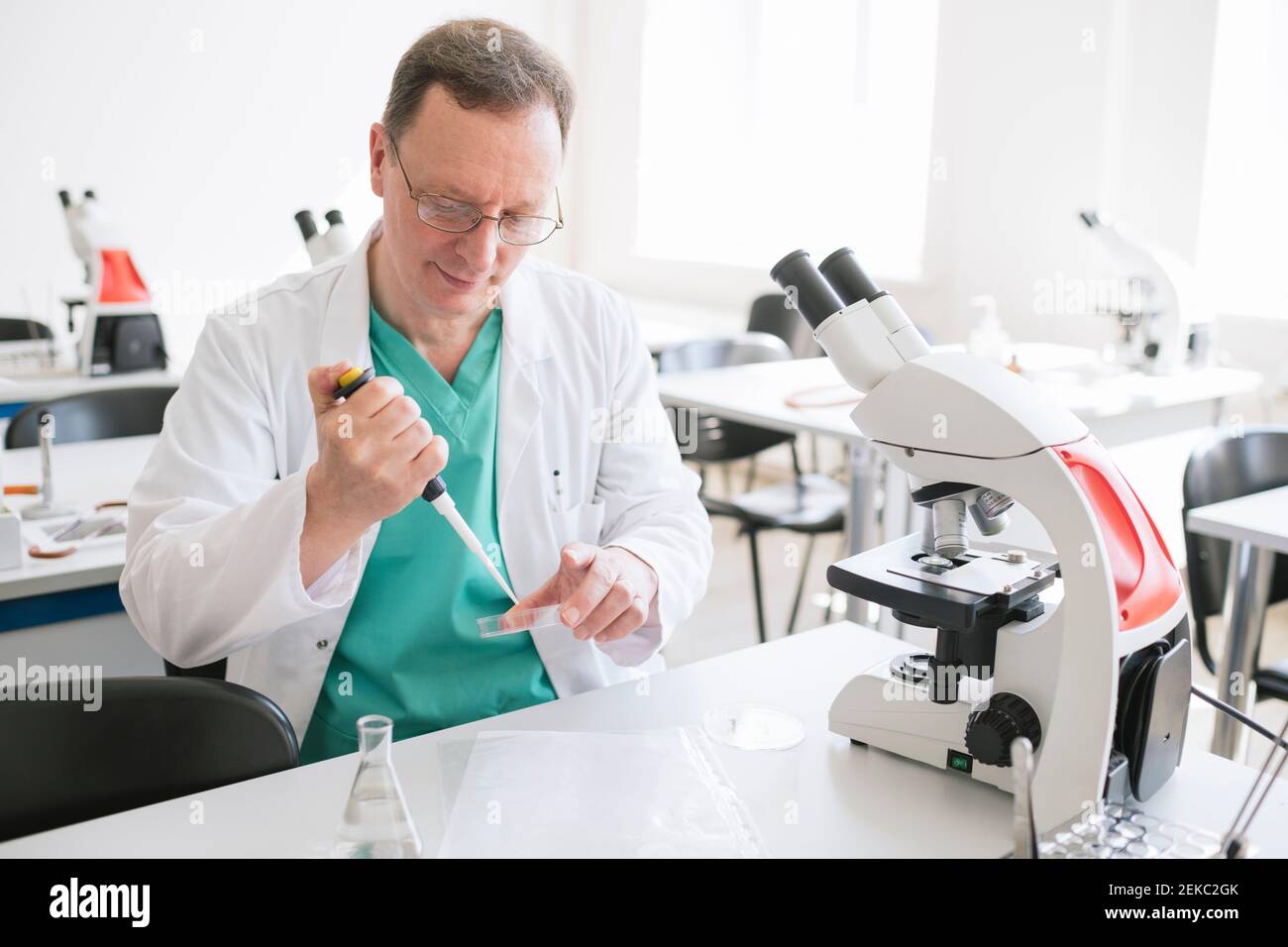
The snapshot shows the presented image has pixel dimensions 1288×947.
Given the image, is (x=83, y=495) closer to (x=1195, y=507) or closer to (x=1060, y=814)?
(x=1060, y=814)

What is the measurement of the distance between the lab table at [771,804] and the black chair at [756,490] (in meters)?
1.79

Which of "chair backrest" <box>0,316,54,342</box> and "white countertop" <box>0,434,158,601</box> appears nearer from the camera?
"white countertop" <box>0,434,158,601</box>

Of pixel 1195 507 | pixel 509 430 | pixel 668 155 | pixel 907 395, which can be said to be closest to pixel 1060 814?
pixel 907 395

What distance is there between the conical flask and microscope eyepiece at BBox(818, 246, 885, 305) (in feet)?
1.79

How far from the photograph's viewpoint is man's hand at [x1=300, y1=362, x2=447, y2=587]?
3.56 feet

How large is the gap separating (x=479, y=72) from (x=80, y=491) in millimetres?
1397

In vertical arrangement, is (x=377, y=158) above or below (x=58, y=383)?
above

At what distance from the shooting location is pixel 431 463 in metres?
1.11

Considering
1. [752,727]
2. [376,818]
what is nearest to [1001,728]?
[752,727]

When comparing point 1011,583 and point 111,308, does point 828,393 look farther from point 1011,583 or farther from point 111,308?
point 111,308

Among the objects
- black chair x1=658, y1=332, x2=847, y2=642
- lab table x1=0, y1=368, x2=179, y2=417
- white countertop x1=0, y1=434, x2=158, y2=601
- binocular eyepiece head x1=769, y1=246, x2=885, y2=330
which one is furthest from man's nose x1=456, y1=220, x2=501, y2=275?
lab table x1=0, y1=368, x2=179, y2=417

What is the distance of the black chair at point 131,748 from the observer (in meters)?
1.10

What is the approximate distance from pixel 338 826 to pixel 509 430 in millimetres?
636

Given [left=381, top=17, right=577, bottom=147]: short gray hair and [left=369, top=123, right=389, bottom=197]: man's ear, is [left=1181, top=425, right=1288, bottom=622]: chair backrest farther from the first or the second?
[left=369, top=123, right=389, bottom=197]: man's ear
